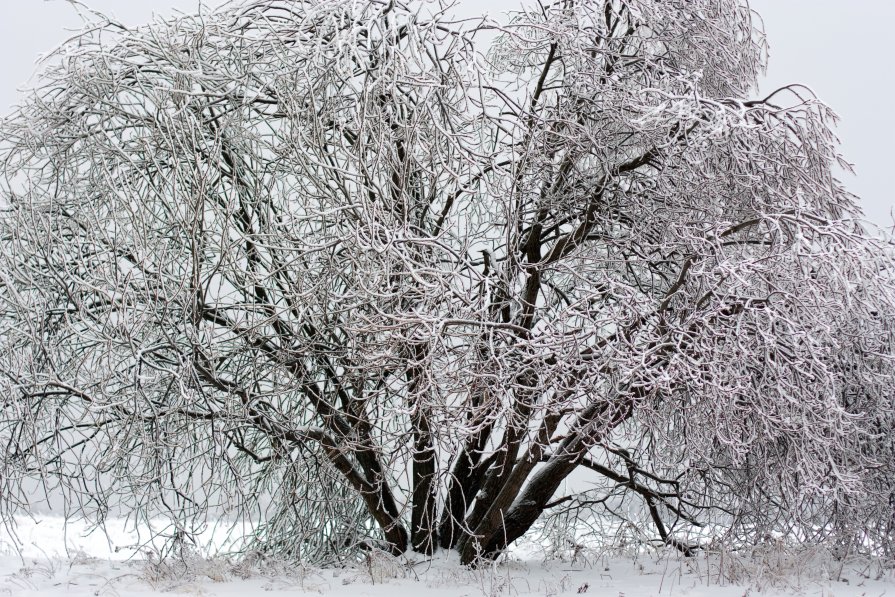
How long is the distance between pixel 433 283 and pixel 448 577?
2.79 metres

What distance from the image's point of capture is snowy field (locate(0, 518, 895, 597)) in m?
7.25

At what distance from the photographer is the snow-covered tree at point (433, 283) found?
6406mm

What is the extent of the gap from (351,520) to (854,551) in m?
4.56

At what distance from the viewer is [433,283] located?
20.8 ft

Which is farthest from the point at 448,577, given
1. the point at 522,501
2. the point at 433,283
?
the point at 433,283

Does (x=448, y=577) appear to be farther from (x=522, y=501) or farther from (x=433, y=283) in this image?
(x=433, y=283)

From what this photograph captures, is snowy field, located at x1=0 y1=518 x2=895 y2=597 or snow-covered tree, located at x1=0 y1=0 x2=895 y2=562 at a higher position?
snow-covered tree, located at x1=0 y1=0 x2=895 y2=562

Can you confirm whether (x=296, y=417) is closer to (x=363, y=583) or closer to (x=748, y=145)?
(x=363, y=583)

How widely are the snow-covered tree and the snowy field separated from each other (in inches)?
14.4

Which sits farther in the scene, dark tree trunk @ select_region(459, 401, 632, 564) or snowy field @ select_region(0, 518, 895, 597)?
dark tree trunk @ select_region(459, 401, 632, 564)

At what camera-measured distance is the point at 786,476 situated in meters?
7.22

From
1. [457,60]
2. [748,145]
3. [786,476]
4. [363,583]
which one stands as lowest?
[363,583]

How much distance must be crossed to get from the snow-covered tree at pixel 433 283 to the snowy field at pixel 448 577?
37cm

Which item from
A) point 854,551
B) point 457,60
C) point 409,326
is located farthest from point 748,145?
point 854,551
